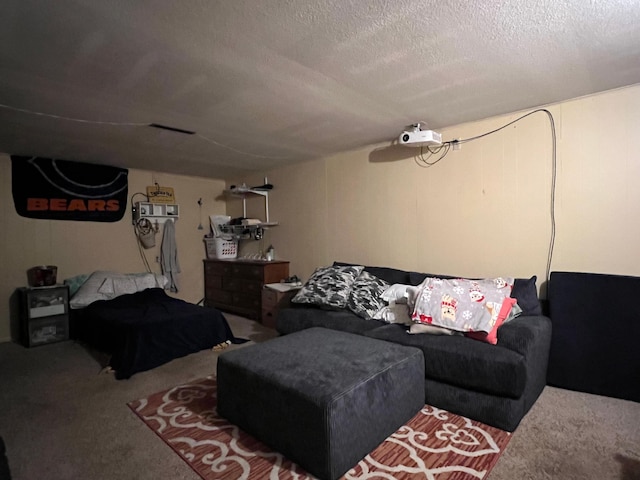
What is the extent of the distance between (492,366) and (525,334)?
13.3 inches

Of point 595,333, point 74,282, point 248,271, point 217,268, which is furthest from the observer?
point 217,268

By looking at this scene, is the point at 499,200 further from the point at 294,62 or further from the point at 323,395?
the point at 323,395

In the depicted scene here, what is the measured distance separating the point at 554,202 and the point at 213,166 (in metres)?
4.00

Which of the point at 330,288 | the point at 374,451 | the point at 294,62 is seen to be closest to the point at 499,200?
the point at 330,288

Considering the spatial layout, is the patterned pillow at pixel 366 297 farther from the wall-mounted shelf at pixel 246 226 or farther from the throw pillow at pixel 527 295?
the wall-mounted shelf at pixel 246 226

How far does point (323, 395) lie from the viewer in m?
1.67

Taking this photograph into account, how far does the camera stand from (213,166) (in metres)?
4.82

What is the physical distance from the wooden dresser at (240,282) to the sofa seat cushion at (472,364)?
8.36 ft

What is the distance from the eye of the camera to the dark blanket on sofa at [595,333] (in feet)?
7.70

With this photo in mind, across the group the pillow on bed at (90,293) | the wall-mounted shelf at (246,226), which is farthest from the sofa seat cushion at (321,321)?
the pillow on bed at (90,293)

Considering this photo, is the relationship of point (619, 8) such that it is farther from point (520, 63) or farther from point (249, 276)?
point (249, 276)

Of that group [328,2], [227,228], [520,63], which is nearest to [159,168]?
[227,228]

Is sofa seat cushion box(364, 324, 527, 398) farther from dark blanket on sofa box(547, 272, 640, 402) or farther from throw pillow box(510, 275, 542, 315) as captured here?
dark blanket on sofa box(547, 272, 640, 402)

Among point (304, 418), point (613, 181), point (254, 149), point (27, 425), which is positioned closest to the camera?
point (304, 418)
